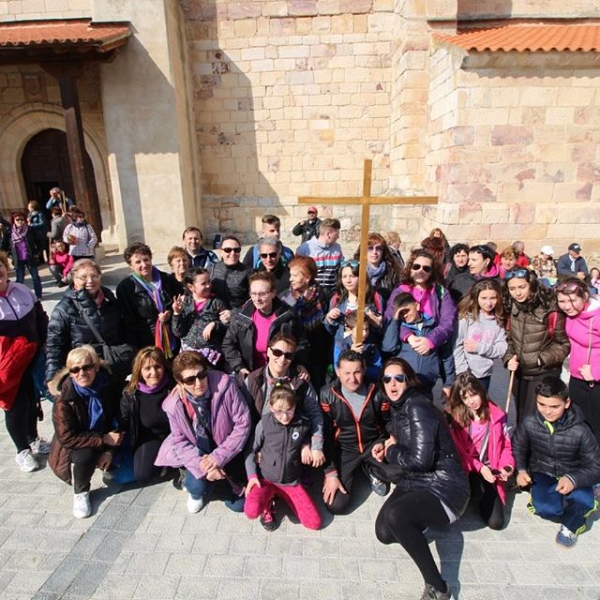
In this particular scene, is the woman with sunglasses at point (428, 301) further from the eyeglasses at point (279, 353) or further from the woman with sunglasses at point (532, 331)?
the eyeglasses at point (279, 353)

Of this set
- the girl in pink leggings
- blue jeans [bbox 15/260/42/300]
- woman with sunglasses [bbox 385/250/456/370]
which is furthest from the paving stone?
blue jeans [bbox 15/260/42/300]

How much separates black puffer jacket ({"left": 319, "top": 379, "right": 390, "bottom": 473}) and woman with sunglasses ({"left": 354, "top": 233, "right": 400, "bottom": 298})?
1294mm

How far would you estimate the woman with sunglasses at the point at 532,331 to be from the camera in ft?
10.8

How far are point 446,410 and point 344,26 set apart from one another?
424 inches

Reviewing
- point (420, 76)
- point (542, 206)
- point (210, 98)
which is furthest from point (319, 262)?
point (210, 98)

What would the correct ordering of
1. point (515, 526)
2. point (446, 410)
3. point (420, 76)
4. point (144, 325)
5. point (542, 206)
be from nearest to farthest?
1. point (515, 526)
2. point (446, 410)
3. point (144, 325)
4. point (542, 206)
5. point (420, 76)

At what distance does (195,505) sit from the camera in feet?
10.2

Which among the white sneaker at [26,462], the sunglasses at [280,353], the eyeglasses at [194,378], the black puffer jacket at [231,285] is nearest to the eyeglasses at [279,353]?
the sunglasses at [280,353]

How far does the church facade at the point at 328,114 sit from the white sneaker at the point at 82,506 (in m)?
7.87

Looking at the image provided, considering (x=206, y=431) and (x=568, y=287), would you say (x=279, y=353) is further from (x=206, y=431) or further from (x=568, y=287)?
(x=568, y=287)

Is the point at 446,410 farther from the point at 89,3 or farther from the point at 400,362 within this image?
the point at 89,3

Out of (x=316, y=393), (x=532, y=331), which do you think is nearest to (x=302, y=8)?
(x=532, y=331)

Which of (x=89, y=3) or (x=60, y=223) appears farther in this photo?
(x=89, y=3)

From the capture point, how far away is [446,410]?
320 cm
